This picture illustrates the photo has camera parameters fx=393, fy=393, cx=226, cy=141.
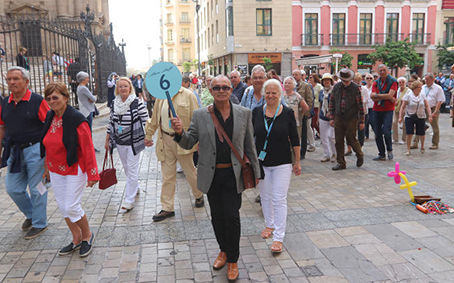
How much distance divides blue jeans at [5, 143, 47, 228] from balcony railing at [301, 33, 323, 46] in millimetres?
33832

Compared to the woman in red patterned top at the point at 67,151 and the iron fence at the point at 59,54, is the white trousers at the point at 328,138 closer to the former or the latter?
the woman in red patterned top at the point at 67,151

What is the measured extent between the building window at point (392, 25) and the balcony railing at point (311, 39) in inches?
257

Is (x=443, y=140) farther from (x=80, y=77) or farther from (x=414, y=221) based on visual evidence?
(x=80, y=77)

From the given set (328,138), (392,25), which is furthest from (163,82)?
(392,25)

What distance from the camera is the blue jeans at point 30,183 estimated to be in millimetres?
4727

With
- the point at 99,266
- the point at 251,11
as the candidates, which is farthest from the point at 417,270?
the point at 251,11

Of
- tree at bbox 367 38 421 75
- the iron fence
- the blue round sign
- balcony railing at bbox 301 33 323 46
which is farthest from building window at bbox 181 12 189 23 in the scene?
the blue round sign

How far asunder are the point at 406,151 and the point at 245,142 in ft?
23.1

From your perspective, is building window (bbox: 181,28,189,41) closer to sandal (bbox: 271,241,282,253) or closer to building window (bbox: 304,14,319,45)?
building window (bbox: 304,14,319,45)

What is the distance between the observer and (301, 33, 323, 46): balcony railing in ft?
118

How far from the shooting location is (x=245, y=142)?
390cm

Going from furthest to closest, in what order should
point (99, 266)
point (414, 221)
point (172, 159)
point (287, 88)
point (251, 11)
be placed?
point (251, 11), point (287, 88), point (172, 159), point (414, 221), point (99, 266)

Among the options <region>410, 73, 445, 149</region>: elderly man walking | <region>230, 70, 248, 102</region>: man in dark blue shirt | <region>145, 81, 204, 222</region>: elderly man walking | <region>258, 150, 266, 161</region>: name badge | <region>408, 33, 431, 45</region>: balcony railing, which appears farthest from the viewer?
<region>408, 33, 431, 45</region>: balcony railing

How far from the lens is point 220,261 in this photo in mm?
3914
